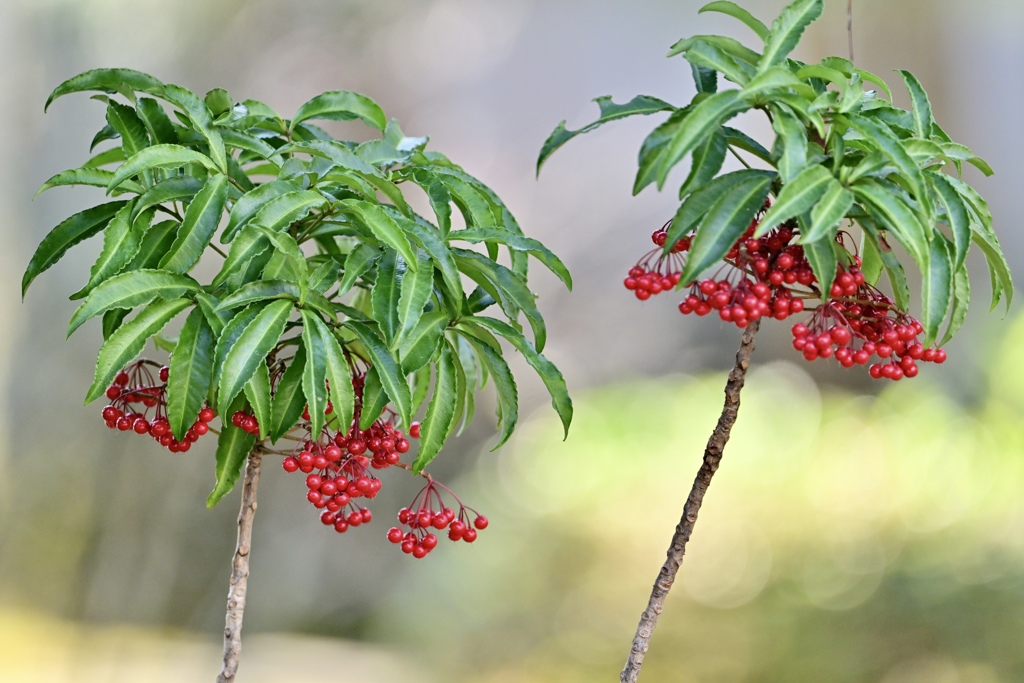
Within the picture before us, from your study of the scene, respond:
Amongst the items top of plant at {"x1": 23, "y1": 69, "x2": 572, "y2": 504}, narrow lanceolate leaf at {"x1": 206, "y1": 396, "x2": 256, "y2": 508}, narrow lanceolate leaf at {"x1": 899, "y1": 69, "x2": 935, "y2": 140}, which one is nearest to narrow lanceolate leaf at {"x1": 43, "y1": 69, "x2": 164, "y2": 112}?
top of plant at {"x1": 23, "y1": 69, "x2": 572, "y2": 504}

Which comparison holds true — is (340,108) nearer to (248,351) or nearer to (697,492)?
(248,351)

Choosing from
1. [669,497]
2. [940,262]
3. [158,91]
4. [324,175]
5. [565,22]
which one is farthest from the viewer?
[565,22]

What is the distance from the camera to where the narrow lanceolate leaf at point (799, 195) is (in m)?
0.98

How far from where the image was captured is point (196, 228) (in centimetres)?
121

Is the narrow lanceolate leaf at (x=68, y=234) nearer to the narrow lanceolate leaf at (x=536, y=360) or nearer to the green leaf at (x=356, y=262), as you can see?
the green leaf at (x=356, y=262)

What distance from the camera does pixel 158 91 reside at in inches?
52.0

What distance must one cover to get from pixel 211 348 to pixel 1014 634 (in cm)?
261

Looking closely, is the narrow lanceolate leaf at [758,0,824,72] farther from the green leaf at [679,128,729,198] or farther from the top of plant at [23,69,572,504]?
the top of plant at [23,69,572,504]

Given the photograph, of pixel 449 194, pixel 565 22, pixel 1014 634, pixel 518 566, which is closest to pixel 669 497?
pixel 518 566

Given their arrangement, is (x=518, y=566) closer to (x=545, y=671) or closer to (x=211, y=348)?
(x=545, y=671)

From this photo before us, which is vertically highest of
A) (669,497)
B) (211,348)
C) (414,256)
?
(669,497)

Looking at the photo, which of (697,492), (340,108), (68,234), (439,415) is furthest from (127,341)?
(697,492)

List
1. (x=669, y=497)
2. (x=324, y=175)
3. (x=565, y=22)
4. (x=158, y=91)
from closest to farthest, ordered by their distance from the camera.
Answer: (x=324, y=175) → (x=158, y=91) → (x=669, y=497) → (x=565, y=22)

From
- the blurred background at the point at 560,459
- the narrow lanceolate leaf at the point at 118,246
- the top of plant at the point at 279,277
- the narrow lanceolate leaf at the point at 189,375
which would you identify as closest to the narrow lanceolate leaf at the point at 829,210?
the top of plant at the point at 279,277
